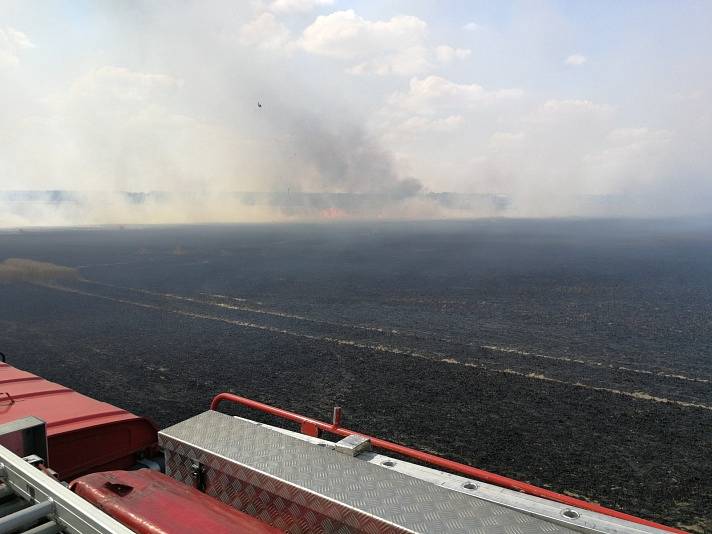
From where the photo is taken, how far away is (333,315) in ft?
75.6

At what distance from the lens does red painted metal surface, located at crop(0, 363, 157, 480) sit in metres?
5.13

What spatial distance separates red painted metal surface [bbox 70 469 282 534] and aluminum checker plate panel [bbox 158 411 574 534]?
24 centimetres

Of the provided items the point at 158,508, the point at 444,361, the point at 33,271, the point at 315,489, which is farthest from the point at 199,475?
the point at 33,271

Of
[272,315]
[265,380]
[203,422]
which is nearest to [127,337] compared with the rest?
[272,315]

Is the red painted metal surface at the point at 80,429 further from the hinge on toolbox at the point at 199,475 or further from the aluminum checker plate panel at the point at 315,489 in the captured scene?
the hinge on toolbox at the point at 199,475

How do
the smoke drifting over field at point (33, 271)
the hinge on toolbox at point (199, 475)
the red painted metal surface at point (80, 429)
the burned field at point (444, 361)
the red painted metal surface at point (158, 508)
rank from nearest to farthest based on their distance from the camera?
the red painted metal surface at point (158, 508)
the hinge on toolbox at point (199, 475)
the red painted metal surface at point (80, 429)
the burned field at point (444, 361)
the smoke drifting over field at point (33, 271)

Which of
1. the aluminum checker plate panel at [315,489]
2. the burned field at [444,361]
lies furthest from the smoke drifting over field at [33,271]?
the aluminum checker plate panel at [315,489]

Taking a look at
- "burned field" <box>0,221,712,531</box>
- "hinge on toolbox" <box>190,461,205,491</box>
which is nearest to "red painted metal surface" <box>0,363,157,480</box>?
"hinge on toolbox" <box>190,461,205,491</box>

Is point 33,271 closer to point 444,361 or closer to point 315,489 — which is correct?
point 444,361

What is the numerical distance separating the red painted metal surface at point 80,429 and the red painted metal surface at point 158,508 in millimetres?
1923

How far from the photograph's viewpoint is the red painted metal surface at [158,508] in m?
3.03

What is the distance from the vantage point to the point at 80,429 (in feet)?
17.3

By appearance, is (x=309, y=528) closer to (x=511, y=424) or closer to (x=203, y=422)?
(x=203, y=422)

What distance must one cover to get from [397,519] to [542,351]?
15.5m
